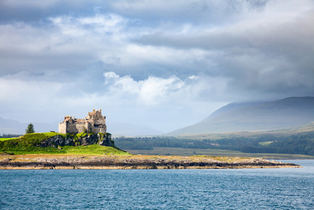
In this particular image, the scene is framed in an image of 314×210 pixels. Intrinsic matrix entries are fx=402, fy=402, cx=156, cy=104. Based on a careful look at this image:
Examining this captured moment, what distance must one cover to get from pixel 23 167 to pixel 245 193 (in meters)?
91.7

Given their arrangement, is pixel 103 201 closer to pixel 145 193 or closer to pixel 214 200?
pixel 145 193

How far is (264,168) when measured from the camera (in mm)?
194750

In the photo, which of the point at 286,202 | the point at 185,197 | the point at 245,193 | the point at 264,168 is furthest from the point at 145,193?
the point at 264,168

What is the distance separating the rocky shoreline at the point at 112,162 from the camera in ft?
509

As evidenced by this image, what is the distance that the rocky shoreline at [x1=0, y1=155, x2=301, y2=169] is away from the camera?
155250mm

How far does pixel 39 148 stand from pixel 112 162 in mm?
38213

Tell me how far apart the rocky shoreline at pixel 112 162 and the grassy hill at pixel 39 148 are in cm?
1398

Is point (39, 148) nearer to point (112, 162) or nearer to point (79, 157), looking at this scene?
point (79, 157)

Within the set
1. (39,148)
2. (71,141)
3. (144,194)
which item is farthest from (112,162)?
(144,194)

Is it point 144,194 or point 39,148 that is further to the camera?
point 39,148

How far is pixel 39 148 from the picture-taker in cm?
17988

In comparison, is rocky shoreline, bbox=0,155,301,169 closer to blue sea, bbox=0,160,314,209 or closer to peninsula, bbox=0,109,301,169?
peninsula, bbox=0,109,301,169

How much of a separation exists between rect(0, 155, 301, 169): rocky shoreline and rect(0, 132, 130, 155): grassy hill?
14.0m

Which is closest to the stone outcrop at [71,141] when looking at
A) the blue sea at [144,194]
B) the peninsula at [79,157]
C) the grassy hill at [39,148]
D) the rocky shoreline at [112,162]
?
the peninsula at [79,157]
